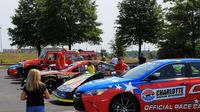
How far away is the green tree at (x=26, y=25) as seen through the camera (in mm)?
64125

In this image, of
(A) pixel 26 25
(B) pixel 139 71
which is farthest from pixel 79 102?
(A) pixel 26 25

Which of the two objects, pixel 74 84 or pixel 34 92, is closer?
pixel 34 92

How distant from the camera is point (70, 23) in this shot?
54.3m

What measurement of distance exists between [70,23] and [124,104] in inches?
1752

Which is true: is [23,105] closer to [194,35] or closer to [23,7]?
[194,35]

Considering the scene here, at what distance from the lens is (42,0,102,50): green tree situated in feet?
177

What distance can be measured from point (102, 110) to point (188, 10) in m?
37.5

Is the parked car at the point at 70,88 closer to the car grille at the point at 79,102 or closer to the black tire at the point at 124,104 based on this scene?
the car grille at the point at 79,102

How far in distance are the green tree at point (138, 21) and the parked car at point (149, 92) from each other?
46370 millimetres

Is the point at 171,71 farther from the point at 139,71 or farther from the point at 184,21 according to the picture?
the point at 184,21

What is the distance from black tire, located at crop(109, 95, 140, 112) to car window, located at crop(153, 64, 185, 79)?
930 millimetres

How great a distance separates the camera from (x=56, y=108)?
512 inches

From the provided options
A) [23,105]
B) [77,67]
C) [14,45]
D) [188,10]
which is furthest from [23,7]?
[23,105]

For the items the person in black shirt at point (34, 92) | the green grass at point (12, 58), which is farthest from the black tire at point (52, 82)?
the green grass at point (12, 58)
